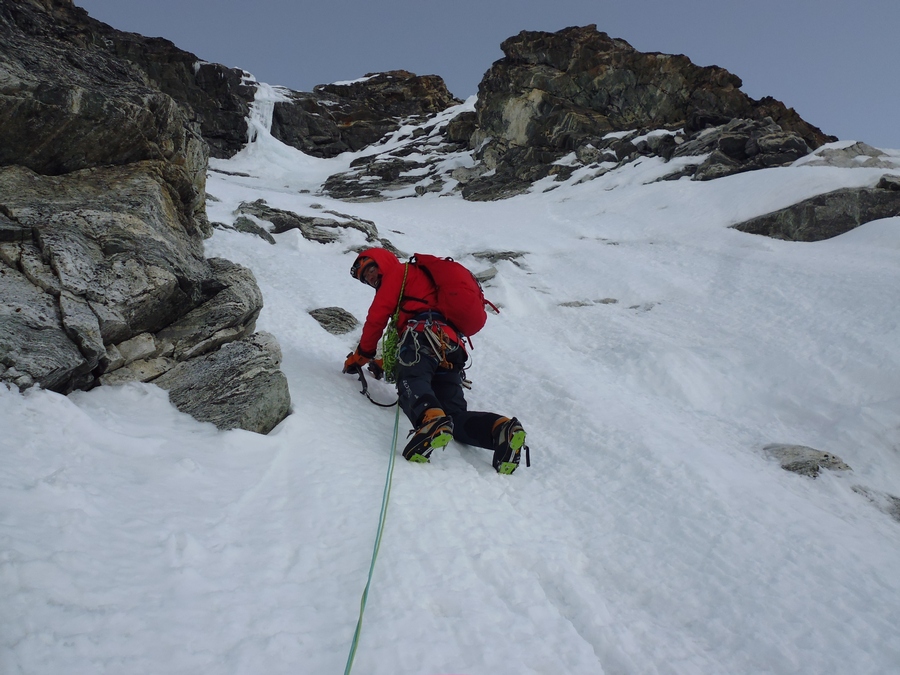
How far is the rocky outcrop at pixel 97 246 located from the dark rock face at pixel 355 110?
177ft

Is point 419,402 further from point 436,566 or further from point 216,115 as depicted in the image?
point 216,115

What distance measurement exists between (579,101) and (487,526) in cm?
3914

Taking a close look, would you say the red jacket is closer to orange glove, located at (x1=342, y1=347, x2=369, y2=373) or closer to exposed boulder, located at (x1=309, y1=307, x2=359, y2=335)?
orange glove, located at (x1=342, y1=347, x2=369, y2=373)

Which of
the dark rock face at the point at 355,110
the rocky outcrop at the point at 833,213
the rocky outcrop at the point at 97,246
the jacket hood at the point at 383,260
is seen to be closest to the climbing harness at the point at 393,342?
the jacket hood at the point at 383,260

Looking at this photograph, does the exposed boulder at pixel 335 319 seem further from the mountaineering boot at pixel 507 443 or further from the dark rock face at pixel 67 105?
the mountaineering boot at pixel 507 443

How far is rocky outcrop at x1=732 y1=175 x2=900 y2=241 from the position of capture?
12852 mm

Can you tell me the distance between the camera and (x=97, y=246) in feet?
13.0

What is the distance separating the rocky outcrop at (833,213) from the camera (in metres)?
12.9

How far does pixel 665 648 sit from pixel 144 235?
15.8ft

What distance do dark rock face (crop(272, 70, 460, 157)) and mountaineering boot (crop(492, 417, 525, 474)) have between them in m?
56.7

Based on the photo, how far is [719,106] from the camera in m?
33.5

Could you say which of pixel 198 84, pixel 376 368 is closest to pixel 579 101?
pixel 376 368

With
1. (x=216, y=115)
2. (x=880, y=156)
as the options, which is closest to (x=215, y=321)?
(x=880, y=156)

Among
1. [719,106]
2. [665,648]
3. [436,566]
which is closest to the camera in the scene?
[665,648]
